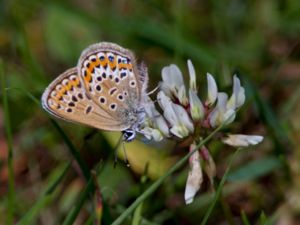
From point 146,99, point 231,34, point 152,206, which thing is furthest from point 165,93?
point 231,34

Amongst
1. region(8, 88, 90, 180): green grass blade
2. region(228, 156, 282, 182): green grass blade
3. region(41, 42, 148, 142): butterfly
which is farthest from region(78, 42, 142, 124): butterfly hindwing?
region(228, 156, 282, 182): green grass blade

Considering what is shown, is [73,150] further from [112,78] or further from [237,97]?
[237,97]

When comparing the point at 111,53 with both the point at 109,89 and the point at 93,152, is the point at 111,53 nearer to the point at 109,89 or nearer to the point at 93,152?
the point at 109,89

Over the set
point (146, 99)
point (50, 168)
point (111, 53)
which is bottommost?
point (50, 168)

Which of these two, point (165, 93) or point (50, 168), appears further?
point (50, 168)

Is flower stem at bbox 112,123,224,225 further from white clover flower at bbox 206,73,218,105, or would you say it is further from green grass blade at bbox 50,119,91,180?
green grass blade at bbox 50,119,91,180
